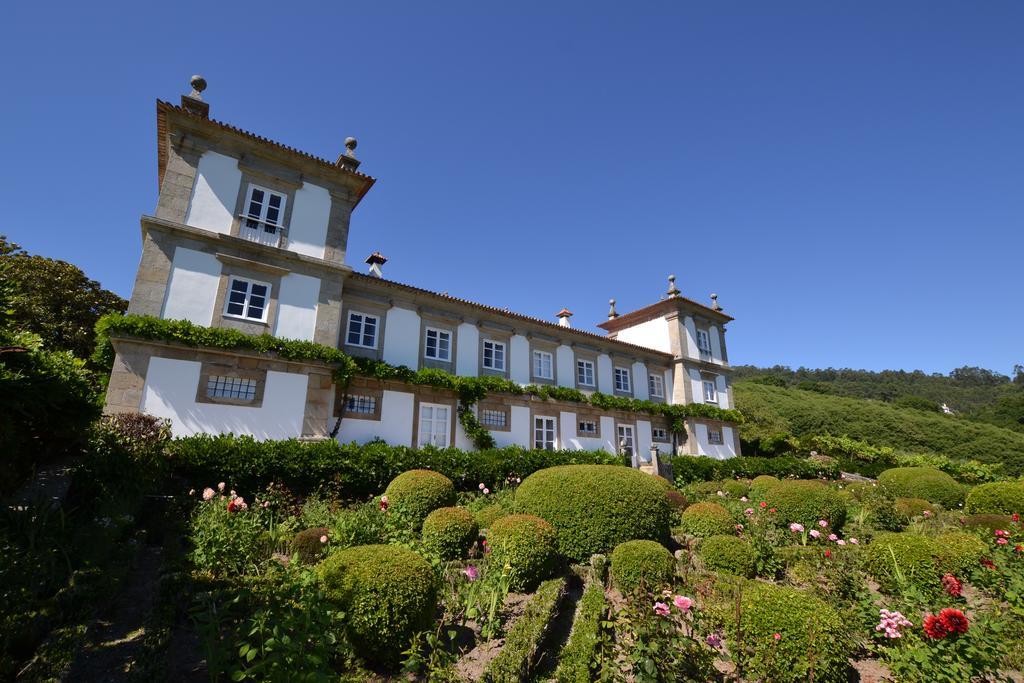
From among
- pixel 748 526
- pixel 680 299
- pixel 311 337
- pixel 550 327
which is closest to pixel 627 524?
pixel 748 526

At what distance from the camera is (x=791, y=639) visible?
4691 millimetres

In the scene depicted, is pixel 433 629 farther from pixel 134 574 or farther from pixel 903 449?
pixel 903 449

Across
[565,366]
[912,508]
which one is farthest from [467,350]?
[912,508]

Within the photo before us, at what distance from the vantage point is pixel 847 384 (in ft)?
250

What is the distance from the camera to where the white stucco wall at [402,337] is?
17234 mm

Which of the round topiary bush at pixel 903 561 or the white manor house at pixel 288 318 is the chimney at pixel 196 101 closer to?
the white manor house at pixel 288 318

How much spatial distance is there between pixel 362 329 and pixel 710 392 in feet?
68.9

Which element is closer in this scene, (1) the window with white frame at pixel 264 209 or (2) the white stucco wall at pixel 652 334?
(1) the window with white frame at pixel 264 209

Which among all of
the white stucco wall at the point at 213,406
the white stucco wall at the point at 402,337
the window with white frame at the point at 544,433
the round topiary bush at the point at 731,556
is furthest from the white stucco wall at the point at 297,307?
the round topiary bush at the point at 731,556

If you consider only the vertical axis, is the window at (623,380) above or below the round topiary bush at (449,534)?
above

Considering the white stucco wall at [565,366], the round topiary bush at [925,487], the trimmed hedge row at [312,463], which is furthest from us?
the white stucco wall at [565,366]

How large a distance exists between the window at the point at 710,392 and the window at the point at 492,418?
14777 mm

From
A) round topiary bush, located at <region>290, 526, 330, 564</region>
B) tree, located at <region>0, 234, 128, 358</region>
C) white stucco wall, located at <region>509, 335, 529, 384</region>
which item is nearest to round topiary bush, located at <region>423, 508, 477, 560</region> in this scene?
round topiary bush, located at <region>290, 526, 330, 564</region>

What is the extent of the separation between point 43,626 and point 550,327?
19459mm
